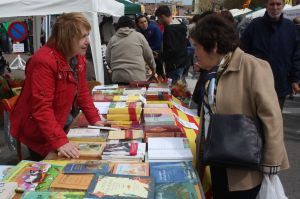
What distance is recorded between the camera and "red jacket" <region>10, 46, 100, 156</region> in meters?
1.89

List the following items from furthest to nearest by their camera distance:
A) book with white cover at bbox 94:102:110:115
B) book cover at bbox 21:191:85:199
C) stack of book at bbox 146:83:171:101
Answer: stack of book at bbox 146:83:171:101
book with white cover at bbox 94:102:110:115
book cover at bbox 21:191:85:199

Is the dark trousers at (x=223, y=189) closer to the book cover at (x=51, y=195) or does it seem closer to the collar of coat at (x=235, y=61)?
the collar of coat at (x=235, y=61)

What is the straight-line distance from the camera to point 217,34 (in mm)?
1643

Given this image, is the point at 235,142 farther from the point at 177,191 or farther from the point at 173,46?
the point at 173,46

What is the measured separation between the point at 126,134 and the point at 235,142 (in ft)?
2.66

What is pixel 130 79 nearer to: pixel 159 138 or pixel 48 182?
pixel 159 138

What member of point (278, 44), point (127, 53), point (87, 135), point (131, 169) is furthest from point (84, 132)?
point (278, 44)

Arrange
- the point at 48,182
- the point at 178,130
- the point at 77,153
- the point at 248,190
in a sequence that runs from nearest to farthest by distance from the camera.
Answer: the point at 48,182
the point at 248,190
the point at 77,153
the point at 178,130

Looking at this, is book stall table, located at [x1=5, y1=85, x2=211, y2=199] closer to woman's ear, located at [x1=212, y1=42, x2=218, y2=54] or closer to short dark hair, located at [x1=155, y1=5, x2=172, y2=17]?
woman's ear, located at [x1=212, y1=42, x2=218, y2=54]

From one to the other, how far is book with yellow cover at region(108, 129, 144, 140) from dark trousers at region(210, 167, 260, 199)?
0.52 m

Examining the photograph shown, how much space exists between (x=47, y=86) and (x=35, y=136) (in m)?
0.36

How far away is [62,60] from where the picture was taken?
6.63 ft

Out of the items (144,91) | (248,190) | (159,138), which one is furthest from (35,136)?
(144,91)

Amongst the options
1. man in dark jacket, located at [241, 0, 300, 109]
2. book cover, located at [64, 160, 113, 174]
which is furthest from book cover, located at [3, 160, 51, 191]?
man in dark jacket, located at [241, 0, 300, 109]
